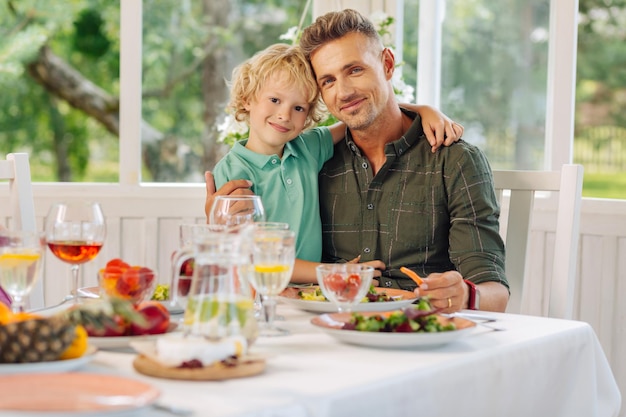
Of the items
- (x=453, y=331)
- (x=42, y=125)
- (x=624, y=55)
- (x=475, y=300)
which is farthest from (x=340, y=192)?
(x=42, y=125)

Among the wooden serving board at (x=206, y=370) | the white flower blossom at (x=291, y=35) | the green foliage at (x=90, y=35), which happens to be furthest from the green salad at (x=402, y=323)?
the green foliage at (x=90, y=35)

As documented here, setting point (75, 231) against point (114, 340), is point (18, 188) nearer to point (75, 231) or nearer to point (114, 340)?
point (75, 231)

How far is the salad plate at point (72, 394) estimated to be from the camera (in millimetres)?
943

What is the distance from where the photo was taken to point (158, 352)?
45.4 inches

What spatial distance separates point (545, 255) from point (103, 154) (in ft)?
16.1

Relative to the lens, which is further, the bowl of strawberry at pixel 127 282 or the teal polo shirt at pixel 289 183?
the teal polo shirt at pixel 289 183

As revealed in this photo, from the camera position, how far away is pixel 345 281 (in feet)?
4.73

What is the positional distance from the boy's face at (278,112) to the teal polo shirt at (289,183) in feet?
0.16

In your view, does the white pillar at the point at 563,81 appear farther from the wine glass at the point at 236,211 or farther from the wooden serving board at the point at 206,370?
the wooden serving board at the point at 206,370

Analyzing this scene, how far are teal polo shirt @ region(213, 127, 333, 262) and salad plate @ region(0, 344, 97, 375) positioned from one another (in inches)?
44.6

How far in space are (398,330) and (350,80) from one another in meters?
1.11

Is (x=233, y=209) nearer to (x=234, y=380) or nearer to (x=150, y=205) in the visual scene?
(x=234, y=380)

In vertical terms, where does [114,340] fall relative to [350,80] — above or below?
below

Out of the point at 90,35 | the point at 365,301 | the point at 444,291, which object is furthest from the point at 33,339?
the point at 90,35
